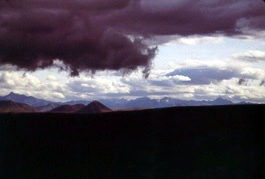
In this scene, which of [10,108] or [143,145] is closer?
[143,145]

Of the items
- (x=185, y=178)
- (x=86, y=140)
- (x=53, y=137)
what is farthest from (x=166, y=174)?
(x=53, y=137)

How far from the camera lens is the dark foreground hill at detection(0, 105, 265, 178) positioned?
21.0ft

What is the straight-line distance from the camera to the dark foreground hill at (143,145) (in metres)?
6.40

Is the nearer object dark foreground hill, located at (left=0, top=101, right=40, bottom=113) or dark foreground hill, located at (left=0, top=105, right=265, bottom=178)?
dark foreground hill, located at (left=0, top=105, right=265, bottom=178)

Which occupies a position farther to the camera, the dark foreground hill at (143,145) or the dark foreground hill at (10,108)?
the dark foreground hill at (10,108)

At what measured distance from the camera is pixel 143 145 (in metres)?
6.80

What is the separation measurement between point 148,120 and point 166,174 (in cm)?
163

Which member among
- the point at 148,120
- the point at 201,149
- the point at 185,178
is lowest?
the point at 185,178

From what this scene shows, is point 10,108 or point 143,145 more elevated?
point 10,108

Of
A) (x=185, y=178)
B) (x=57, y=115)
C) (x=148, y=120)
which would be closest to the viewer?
(x=185, y=178)

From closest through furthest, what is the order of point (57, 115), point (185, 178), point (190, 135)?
point (185, 178) < point (190, 135) < point (57, 115)

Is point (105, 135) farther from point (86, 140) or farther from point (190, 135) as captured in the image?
point (190, 135)

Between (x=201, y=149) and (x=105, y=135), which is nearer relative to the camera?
(x=201, y=149)

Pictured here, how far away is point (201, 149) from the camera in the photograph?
659 cm
